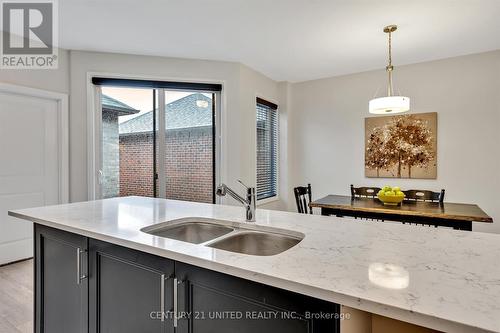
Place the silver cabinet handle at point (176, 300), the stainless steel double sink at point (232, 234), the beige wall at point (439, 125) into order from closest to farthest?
the silver cabinet handle at point (176, 300), the stainless steel double sink at point (232, 234), the beige wall at point (439, 125)

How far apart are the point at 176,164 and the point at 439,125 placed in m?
3.72

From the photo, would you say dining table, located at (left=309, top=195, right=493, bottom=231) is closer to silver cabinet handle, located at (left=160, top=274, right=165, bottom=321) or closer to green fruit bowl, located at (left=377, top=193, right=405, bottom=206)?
green fruit bowl, located at (left=377, top=193, right=405, bottom=206)

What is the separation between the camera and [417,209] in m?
2.68

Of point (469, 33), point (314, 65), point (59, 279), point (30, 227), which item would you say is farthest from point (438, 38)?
point (30, 227)

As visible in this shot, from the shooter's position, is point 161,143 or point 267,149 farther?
point 267,149

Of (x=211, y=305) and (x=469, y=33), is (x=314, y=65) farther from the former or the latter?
(x=211, y=305)

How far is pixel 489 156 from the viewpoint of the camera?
3662mm

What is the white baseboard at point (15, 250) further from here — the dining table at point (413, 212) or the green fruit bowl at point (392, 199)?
the green fruit bowl at point (392, 199)

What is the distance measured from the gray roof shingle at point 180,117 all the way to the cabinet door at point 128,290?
282 cm

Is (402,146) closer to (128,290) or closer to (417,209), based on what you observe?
(417,209)

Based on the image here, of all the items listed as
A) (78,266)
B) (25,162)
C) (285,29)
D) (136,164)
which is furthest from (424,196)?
(25,162)

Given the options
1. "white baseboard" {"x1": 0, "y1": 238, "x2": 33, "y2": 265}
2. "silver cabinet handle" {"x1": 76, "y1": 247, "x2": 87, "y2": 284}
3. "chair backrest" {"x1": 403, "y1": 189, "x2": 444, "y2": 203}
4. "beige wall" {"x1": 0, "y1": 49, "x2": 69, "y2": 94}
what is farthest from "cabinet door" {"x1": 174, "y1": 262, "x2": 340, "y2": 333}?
"beige wall" {"x1": 0, "y1": 49, "x2": 69, "y2": 94}

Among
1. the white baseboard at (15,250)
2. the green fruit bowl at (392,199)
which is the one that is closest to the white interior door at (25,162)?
the white baseboard at (15,250)

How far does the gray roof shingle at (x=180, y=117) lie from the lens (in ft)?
12.8
